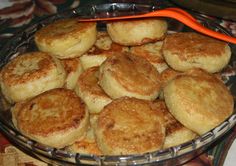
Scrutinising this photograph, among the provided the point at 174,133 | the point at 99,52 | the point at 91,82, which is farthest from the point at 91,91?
the point at 174,133

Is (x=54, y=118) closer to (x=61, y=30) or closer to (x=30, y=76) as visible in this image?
(x=30, y=76)

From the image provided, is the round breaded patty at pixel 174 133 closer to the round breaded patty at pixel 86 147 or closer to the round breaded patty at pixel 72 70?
the round breaded patty at pixel 86 147

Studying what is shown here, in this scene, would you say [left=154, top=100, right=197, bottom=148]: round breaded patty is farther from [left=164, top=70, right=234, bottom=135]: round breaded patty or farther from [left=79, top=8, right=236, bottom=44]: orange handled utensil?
[left=79, top=8, right=236, bottom=44]: orange handled utensil

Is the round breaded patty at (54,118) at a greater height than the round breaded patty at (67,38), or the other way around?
the round breaded patty at (67,38)

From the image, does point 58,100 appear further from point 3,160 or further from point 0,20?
point 0,20

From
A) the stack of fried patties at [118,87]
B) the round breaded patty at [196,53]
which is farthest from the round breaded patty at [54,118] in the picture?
the round breaded patty at [196,53]

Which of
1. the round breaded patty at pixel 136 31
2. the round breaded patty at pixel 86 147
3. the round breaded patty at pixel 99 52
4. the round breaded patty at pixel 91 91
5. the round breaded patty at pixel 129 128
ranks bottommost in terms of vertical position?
the round breaded patty at pixel 86 147

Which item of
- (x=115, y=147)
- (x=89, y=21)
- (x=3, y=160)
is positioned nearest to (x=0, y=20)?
(x=89, y=21)
